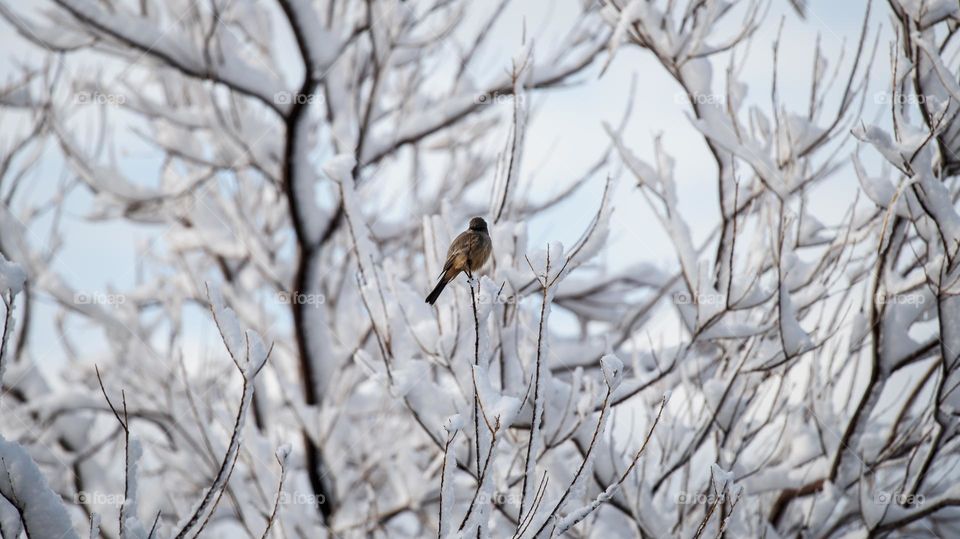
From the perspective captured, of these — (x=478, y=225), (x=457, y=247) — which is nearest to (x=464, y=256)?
(x=457, y=247)

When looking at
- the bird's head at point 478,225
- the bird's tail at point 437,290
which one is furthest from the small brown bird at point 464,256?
the bird's head at point 478,225

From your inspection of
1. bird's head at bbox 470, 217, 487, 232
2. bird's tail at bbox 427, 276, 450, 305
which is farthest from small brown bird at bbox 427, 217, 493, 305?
bird's head at bbox 470, 217, 487, 232

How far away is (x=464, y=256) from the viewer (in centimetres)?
241

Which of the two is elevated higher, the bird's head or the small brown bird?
the bird's head

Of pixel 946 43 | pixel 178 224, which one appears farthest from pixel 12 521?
pixel 178 224

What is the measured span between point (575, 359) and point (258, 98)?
2.36 m

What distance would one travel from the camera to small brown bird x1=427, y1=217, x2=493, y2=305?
2.41 m

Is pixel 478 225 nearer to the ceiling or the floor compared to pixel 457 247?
nearer to the ceiling

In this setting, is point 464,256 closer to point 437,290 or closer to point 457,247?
point 457,247

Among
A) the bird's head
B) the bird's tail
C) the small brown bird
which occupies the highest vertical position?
the bird's head

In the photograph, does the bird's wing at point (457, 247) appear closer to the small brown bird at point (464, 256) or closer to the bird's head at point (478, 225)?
the small brown bird at point (464, 256)

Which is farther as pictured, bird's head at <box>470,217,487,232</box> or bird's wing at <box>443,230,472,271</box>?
bird's head at <box>470,217,487,232</box>

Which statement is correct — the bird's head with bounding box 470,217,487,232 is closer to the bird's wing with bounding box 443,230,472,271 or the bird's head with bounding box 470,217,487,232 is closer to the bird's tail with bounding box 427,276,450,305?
the bird's wing with bounding box 443,230,472,271

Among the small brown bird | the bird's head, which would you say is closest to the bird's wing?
the small brown bird
